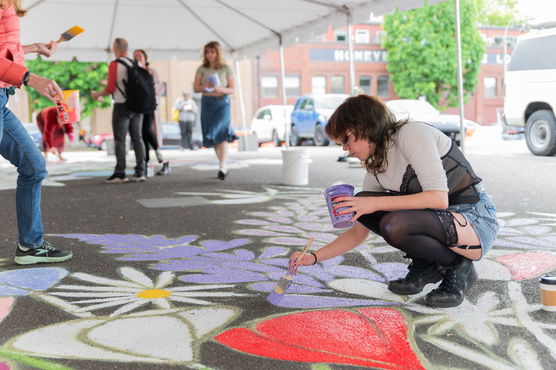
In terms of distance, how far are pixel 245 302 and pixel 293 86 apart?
38897mm

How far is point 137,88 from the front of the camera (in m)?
8.61

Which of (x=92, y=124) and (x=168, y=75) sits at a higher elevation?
(x=168, y=75)

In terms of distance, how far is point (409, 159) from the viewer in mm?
2805

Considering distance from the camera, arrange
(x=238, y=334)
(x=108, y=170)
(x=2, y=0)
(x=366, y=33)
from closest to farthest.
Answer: (x=238, y=334) → (x=2, y=0) → (x=108, y=170) → (x=366, y=33)

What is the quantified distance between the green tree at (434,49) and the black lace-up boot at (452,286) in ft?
122

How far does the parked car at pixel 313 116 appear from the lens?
20.8m

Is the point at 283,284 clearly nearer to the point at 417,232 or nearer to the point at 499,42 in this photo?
the point at 417,232

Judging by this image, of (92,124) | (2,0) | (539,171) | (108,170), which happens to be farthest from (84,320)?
(92,124)

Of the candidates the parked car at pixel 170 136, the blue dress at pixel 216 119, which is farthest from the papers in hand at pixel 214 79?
the parked car at pixel 170 136

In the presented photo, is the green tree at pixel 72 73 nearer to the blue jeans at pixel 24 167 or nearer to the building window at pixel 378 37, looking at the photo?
the building window at pixel 378 37

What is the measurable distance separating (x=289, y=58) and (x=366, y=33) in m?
6.66

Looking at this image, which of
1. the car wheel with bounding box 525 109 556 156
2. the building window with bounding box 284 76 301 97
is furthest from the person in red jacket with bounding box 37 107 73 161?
the building window with bounding box 284 76 301 97

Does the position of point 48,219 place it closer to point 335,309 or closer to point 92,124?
point 335,309

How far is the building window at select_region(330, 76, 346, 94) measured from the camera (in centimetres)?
4238
